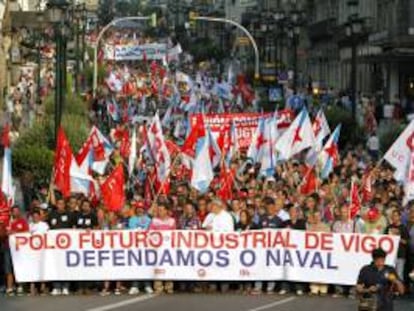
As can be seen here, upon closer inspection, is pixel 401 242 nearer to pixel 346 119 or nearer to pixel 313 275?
pixel 313 275

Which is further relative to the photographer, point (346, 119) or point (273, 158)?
point (346, 119)

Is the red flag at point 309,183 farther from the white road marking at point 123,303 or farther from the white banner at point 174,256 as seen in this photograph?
the white road marking at point 123,303

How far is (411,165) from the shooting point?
66.7ft

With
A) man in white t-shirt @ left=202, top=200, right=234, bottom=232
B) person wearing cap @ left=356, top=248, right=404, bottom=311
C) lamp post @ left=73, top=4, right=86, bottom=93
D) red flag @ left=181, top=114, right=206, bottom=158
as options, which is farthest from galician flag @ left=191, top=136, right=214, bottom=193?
lamp post @ left=73, top=4, right=86, bottom=93

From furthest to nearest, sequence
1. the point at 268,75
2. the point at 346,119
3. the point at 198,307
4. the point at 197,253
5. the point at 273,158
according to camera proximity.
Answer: the point at 268,75
the point at 346,119
the point at 273,158
the point at 197,253
the point at 198,307

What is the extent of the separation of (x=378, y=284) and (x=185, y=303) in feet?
16.8

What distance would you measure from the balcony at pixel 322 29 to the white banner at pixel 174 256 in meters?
72.6

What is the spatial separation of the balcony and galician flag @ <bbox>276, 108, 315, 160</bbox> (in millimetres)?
63582

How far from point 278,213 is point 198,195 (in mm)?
2413

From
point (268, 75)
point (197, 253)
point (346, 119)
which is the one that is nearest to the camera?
point (197, 253)

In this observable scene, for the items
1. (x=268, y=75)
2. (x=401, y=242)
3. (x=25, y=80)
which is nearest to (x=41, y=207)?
(x=401, y=242)

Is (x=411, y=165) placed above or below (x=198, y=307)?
above

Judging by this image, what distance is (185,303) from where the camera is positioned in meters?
18.4

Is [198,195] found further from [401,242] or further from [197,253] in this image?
[401,242]
